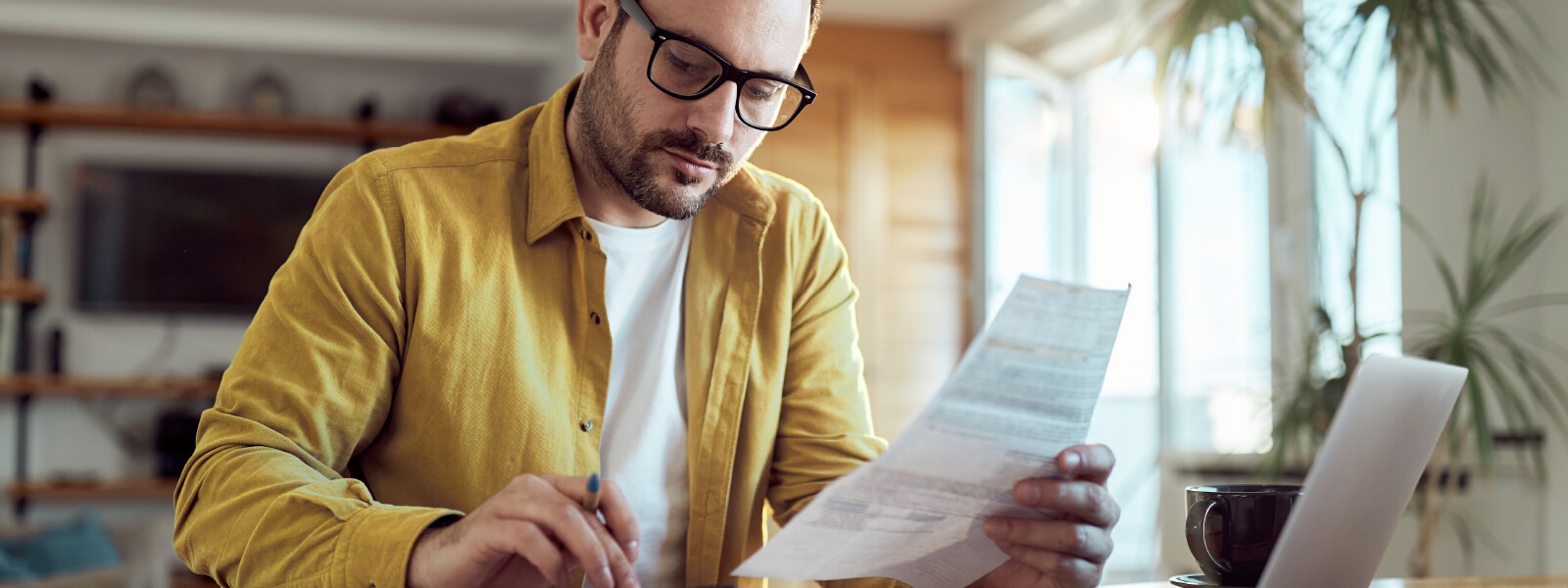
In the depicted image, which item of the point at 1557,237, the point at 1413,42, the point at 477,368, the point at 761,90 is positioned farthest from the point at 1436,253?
the point at 477,368

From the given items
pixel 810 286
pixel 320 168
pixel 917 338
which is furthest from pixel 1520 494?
pixel 320 168

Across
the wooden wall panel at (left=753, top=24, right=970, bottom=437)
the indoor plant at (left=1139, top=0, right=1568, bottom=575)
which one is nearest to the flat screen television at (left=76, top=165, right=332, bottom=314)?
the wooden wall panel at (left=753, top=24, right=970, bottom=437)

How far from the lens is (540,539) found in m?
0.69

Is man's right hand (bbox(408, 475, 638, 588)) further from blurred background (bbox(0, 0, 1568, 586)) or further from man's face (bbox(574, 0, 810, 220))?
blurred background (bbox(0, 0, 1568, 586))

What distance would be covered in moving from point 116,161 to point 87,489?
1456 mm

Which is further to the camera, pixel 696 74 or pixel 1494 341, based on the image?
pixel 1494 341

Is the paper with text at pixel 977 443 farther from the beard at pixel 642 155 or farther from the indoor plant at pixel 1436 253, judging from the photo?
the indoor plant at pixel 1436 253

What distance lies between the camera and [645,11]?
113 centimetres

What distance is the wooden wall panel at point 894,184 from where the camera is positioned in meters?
5.27

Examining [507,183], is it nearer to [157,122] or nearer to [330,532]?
[330,532]

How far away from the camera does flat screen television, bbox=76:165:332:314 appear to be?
5363mm

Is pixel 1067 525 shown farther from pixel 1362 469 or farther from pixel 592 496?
pixel 592 496

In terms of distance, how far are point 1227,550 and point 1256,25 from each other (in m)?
1.98

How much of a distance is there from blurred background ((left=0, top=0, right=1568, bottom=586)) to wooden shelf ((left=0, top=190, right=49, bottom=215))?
2cm
